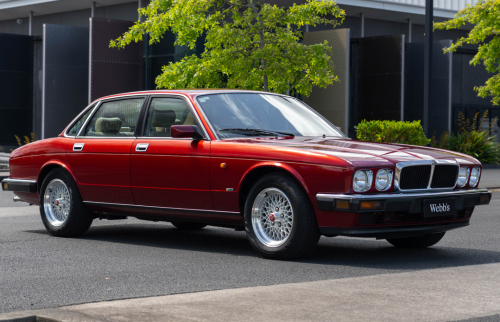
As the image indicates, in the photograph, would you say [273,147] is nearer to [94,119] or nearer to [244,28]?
[94,119]

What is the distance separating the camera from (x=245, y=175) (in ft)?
23.2

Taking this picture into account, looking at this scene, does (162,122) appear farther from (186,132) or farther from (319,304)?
(319,304)

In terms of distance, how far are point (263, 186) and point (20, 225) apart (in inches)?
171

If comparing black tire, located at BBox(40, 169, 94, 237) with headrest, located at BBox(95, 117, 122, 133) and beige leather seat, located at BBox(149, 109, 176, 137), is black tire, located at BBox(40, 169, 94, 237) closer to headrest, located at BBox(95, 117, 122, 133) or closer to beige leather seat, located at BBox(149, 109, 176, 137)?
headrest, located at BBox(95, 117, 122, 133)

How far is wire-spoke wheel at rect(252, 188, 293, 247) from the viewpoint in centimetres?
686

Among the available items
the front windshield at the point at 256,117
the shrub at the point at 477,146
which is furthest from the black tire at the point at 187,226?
the shrub at the point at 477,146

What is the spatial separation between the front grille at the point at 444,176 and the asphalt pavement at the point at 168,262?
70cm

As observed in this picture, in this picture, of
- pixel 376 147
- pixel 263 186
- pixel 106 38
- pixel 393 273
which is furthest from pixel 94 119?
pixel 106 38

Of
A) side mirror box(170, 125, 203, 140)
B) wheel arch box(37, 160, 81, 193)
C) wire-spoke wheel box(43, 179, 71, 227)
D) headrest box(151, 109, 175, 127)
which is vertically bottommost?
wire-spoke wheel box(43, 179, 71, 227)

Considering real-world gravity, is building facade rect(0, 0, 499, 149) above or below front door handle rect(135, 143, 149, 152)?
above

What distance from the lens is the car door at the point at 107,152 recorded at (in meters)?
8.13

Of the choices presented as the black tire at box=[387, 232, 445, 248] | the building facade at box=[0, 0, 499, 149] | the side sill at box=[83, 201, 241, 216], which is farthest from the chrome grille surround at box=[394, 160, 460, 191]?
the building facade at box=[0, 0, 499, 149]

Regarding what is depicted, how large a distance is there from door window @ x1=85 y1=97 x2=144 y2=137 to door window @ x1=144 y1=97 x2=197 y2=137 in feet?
0.68

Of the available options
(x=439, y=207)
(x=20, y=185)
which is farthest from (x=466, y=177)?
(x=20, y=185)
